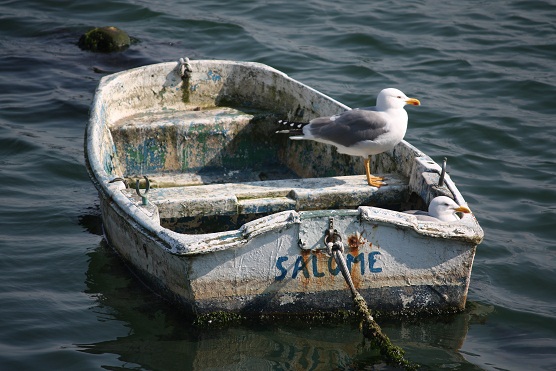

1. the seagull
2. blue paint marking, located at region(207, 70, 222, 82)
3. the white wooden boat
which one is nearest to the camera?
the white wooden boat

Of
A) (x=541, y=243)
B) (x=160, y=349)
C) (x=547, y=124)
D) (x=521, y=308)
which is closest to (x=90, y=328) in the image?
(x=160, y=349)

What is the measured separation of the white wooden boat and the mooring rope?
83 mm

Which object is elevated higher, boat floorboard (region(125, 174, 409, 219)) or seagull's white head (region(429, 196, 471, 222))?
seagull's white head (region(429, 196, 471, 222))

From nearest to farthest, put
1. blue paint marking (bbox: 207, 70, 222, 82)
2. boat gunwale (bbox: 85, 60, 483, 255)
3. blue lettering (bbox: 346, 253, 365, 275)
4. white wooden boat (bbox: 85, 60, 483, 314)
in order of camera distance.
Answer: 1. boat gunwale (bbox: 85, 60, 483, 255)
2. white wooden boat (bbox: 85, 60, 483, 314)
3. blue lettering (bbox: 346, 253, 365, 275)
4. blue paint marking (bbox: 207, 70, 222, 82)

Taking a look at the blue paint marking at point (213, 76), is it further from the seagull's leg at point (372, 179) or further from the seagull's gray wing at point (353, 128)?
the seagull's leg at point (372, 179)

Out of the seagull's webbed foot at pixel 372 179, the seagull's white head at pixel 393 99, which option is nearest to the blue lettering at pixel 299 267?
the seagull's webbed foot at pixel 372 179

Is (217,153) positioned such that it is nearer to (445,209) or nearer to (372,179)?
(372,179)

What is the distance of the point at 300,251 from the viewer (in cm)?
537

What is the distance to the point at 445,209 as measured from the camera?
5.62 metres

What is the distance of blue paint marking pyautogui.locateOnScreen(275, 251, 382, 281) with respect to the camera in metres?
A: 5.40

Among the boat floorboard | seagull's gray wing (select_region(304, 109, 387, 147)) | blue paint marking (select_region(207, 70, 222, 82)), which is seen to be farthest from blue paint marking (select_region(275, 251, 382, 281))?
blue paint marking (select_region(207, 70, 222, 82))

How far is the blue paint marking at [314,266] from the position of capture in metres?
5.40

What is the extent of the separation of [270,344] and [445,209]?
1.46m

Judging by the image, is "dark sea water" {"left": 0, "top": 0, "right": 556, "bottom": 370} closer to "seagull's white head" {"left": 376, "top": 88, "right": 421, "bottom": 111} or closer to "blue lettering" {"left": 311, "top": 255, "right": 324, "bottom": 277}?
"blue lettering" {"left": 311, "top": 255, "right": 324, "bottom": 277}
